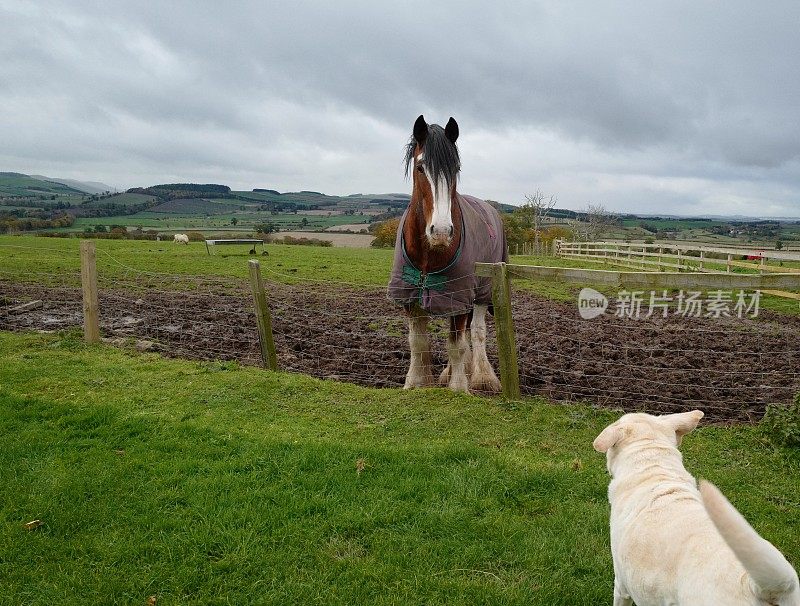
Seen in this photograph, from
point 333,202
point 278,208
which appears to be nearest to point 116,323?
point 278,208

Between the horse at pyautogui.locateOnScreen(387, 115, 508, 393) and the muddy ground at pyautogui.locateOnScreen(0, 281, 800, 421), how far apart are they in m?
0.73

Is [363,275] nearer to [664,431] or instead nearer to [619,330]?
[619,330]

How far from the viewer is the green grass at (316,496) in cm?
285

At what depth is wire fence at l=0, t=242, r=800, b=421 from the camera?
20.3 ft

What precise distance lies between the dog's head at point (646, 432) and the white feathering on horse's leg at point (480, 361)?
438cm

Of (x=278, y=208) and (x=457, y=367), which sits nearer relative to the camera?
(x=457, y=367)

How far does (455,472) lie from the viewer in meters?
3.97

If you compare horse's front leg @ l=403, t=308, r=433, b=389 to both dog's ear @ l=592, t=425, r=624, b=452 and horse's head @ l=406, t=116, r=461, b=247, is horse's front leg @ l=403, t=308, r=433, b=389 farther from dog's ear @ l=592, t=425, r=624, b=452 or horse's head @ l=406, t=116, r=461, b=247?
dog's ear @ l=592, t=425, r=624, b=452

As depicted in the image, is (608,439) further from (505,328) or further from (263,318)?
(263,318)

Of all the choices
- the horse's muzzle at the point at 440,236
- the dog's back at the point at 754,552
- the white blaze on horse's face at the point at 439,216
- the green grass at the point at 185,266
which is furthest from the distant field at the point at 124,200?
the dog's back at the point at 754,552

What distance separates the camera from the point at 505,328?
5.63m

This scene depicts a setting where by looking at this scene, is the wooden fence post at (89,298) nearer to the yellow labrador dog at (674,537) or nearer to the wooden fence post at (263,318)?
the wooden fence post at (263,318)

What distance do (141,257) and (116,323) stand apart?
15165 millimetres

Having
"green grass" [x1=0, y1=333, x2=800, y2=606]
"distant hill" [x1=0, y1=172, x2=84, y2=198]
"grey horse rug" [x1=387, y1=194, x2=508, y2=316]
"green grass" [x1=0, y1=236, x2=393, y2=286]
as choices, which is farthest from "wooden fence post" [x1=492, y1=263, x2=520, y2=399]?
"distant hill" [x1=0, y1=172, x2=84, y2=198]
